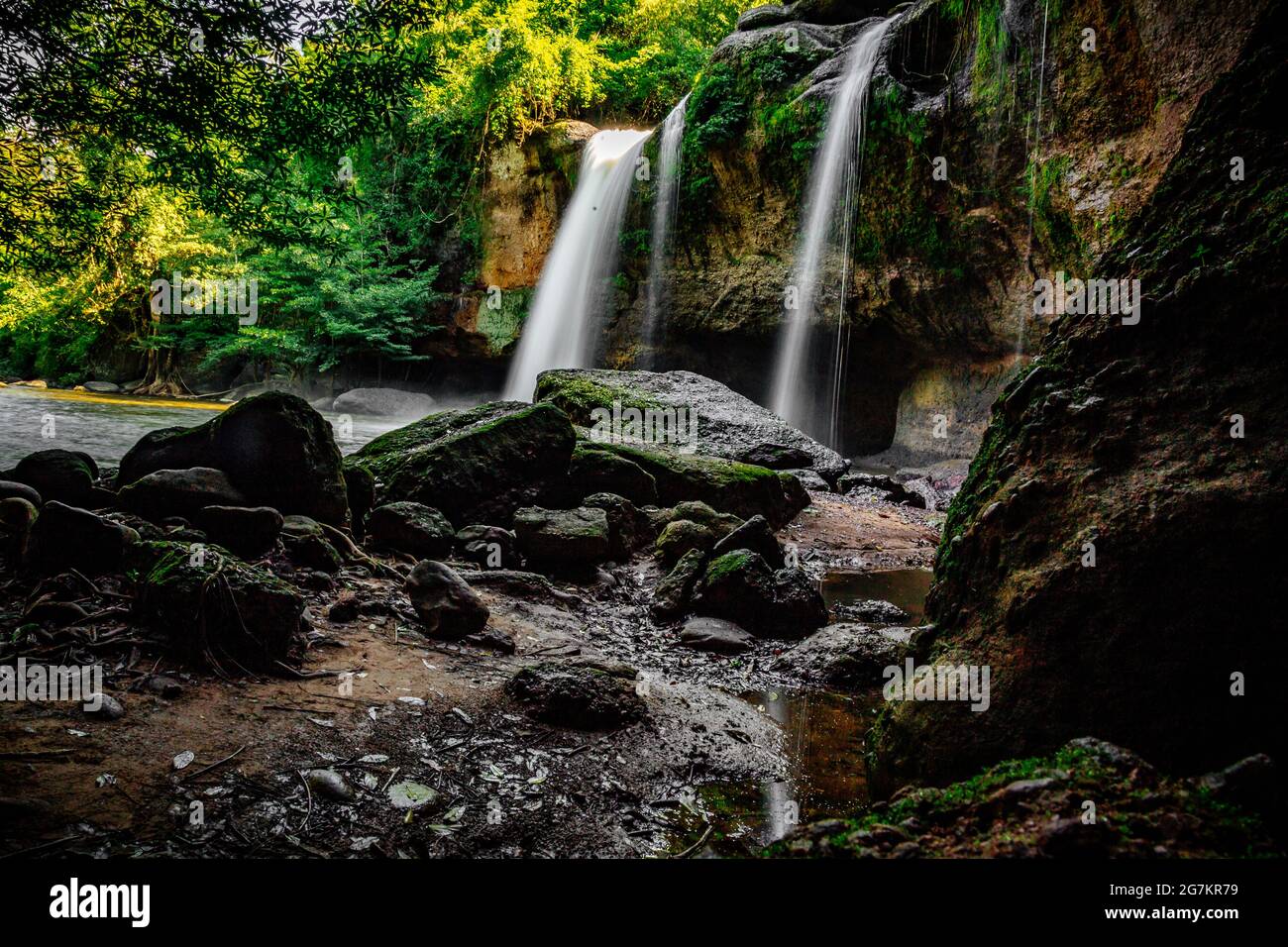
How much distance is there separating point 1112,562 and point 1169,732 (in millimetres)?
531

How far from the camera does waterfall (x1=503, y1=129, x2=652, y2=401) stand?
19000 mm

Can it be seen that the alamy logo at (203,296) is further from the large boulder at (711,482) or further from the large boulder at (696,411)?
the large boulder at (711,482)

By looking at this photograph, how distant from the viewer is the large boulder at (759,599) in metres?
4.87

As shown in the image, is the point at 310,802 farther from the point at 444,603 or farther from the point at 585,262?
the point at 585,262

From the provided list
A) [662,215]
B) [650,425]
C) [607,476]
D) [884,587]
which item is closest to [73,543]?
[607,476]

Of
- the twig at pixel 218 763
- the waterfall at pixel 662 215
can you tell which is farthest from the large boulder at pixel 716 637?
the waterfall at pixel 662 215

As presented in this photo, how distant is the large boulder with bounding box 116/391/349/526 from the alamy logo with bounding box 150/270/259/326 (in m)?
18.1

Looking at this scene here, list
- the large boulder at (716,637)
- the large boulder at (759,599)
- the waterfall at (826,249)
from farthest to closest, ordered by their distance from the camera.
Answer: the waterfall at (826,249)
the large boulder at (759,599)
the large boulder at (716,637)

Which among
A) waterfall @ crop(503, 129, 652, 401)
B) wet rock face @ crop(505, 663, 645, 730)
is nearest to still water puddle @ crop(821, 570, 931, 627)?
wet rock face @ crop(505, 663, 645, 730)

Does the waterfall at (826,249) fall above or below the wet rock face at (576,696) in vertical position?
above

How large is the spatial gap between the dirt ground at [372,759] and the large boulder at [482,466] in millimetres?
2265

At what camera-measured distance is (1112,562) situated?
2.27m

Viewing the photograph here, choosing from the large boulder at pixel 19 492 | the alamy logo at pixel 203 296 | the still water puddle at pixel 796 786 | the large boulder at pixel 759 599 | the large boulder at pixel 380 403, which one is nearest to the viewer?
the still water puddle at pixel 796 786
